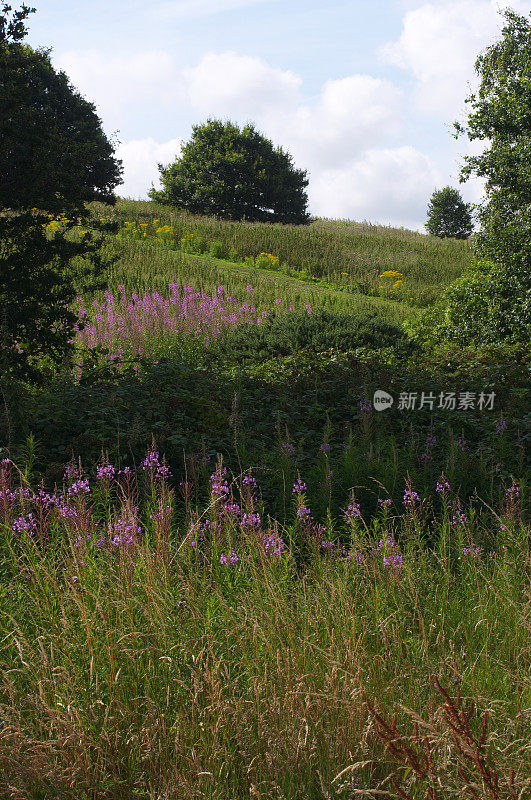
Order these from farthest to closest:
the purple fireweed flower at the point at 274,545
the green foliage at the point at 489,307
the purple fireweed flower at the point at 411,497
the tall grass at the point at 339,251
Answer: the tall grass at the point at 339,251 → the green foliage at the point at 489,307 → the purple fireweed flower at the point at 411,497 → the purple fireweed flower at the point at 274,545

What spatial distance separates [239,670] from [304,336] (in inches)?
341

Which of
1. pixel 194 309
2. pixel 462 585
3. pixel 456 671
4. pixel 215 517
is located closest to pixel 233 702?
pixel 456 671

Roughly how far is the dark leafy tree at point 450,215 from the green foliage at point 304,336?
141ft

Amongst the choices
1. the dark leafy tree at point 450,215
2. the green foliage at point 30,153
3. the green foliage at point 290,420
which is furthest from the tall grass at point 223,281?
the dark leafy tree at point 450,215

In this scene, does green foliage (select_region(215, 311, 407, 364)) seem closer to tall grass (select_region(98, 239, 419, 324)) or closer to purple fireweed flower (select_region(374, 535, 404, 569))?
tall grass (select_region(98, 239, 419, 324))

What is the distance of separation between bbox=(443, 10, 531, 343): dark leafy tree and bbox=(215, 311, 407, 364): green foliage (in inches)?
76.9

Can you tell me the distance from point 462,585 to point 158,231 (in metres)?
22.0

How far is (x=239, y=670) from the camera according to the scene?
2.62 meters

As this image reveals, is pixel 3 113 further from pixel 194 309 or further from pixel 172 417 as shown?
pixel 194 309

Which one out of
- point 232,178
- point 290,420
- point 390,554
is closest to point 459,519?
point 390,554

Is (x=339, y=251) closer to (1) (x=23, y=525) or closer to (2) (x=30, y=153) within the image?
(2) (x=30, y=153)

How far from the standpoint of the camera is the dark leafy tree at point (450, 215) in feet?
168

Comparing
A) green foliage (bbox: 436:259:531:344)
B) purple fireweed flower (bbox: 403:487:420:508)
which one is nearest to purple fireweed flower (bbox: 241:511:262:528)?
purple fireweed flower (bbox: 403:487:420:508)

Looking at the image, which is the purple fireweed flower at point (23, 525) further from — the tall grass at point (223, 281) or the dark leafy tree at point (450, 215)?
the dark leafy tree at point (450, 215)
